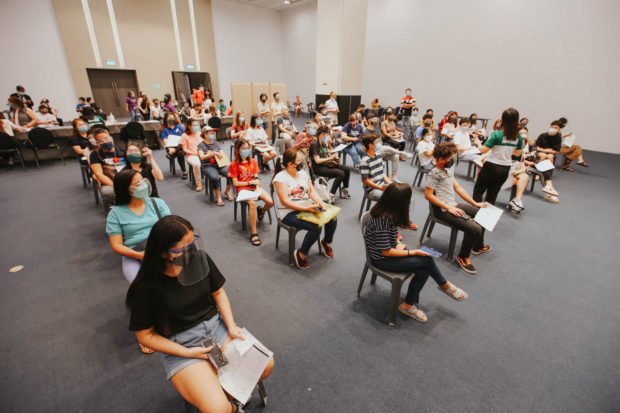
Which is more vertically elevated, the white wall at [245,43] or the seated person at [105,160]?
the white wall at [245,43]

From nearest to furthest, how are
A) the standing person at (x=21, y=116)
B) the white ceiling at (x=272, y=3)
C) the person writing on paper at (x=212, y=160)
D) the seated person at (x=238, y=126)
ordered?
1. the person writing on paper at (x=212, y=160)
2. the seated person at (x=238, y=126)
3. the standing person at (x=21, y=116)
4. the white ceiling at (x=272, y=3)

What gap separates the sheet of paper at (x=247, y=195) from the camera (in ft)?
11.9

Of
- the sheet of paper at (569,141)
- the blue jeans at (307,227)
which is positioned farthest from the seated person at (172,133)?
the sheet of paper at (569,141)

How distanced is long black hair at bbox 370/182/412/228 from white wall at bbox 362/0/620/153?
1086 cm

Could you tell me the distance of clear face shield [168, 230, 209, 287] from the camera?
1396 mm

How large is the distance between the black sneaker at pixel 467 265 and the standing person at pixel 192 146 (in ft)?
15.2

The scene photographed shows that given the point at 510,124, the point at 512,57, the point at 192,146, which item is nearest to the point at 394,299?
the point at 510,124

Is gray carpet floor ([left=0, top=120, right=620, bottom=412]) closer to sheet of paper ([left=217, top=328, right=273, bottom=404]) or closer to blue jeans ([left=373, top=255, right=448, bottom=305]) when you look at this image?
blue jeans ([left=373, top=255, right=448, bottom=305])

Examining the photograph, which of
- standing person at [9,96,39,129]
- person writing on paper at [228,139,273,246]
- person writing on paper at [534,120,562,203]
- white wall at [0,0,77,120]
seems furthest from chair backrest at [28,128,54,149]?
person writing on paper at [534,120,562,203]

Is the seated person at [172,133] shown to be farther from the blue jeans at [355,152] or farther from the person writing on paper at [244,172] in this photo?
the blue jeans at [355,152]

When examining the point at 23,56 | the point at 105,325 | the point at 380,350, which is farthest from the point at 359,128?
the point at 23,56

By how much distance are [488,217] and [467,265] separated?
60cm

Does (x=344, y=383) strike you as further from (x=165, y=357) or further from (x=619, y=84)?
(x=619, y=84)

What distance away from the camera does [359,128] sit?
21.7 ft
